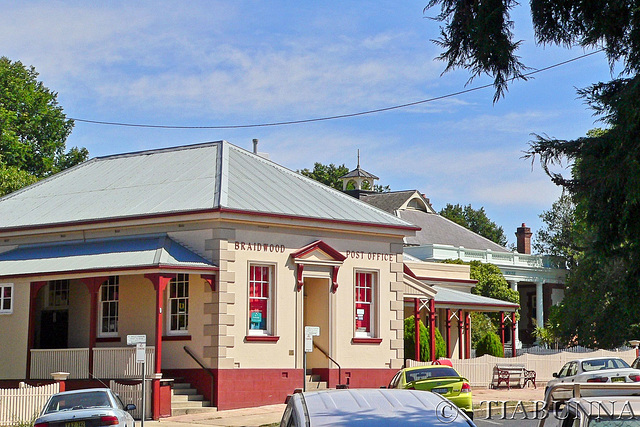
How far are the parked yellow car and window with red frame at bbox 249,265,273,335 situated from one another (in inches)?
234

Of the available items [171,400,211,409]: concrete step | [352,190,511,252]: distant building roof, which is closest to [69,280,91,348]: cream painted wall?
[171,400,211,409]: concrete step

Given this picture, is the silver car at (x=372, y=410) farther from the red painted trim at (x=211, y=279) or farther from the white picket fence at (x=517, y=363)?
the white picket fence at (x=517, y=363)

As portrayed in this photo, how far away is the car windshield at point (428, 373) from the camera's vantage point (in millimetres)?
23469

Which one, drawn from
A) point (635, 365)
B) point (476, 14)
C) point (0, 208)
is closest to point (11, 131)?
point (0, 208)

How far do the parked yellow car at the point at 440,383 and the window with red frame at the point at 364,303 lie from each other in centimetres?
729

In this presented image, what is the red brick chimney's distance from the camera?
74.3 metres

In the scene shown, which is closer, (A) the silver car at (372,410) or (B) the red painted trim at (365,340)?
(A) the silver car at (372,410)

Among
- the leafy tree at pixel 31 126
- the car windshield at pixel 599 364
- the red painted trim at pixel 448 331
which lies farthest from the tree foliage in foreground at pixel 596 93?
the leafy tree at pixel 31 126

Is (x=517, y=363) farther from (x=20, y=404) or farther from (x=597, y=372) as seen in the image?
(x=20, y=404)

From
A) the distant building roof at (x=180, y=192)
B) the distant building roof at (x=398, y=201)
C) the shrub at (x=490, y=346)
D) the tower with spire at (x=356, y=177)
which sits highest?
the tower with spire at (x=356, y=177)

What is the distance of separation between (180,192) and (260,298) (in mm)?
4233

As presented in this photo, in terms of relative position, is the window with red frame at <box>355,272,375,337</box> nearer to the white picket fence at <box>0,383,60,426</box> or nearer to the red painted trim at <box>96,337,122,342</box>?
the red painted trim at <box>96,337,122,342</box>

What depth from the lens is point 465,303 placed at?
39.3 m

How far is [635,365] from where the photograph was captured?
31.7m
